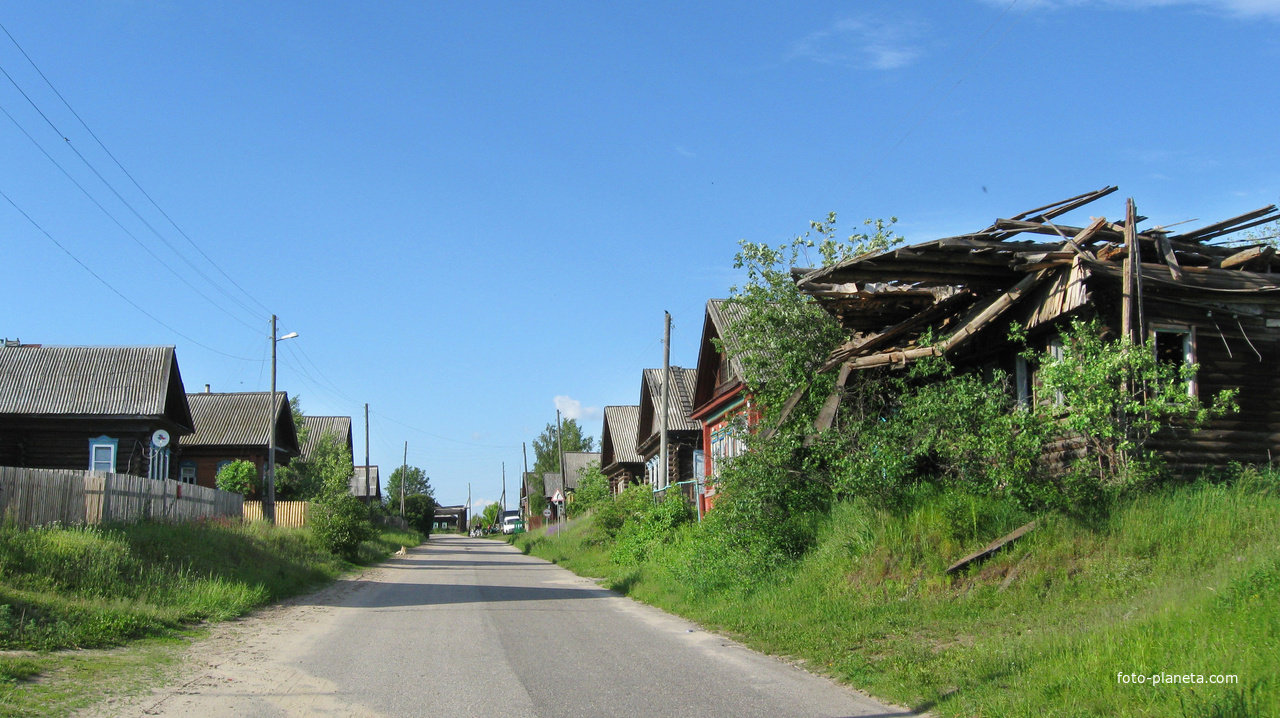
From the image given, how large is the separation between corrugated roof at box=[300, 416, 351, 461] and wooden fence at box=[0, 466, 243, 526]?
39.8 m

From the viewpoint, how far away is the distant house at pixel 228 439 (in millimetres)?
44781

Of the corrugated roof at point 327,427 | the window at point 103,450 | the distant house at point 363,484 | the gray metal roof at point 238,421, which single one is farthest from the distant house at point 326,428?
the window at point 103,450

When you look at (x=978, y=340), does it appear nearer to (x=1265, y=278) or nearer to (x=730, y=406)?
(x=1265, y=278)

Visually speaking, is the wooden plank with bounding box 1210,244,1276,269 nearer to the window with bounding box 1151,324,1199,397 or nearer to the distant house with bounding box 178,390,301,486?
the window with bounding box 1151,324,1199,397

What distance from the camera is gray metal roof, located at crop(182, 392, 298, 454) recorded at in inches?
1763

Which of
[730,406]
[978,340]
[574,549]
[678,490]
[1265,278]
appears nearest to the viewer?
[1265,278]

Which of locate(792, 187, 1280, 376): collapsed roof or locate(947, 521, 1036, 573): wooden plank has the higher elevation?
locate(792, 187, 1280, 376): collapsed roof

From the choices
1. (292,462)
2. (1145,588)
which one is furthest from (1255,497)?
(292,462)

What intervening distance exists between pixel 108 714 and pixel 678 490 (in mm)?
19066

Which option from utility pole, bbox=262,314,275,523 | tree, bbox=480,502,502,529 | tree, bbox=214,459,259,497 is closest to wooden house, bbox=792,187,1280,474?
utility pole, bbox=262,314,275,523

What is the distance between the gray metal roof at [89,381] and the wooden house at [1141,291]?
82.4 feet

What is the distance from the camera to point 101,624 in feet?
33.7

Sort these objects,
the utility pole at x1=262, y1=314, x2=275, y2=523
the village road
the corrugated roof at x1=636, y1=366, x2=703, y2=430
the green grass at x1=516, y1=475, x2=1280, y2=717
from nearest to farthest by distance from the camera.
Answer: the green grass at x1=516, y1=475, x2=1280, y2=717 < the village road < the utility pole at x1=262, y1=314, x2=275, y2=523 < the corrugated roof at x1=636, y1=366, x2=703, y2=430

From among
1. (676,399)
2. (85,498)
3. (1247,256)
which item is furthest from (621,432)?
(1247,256)
